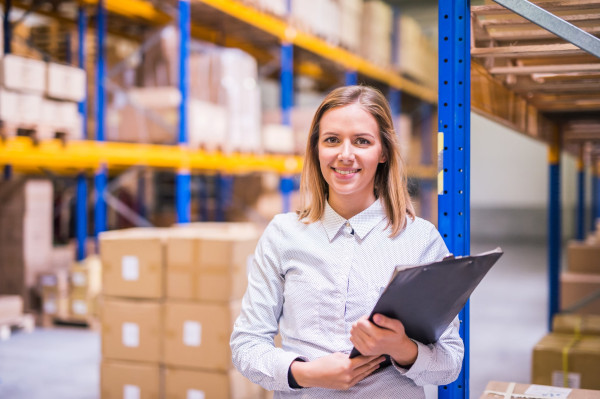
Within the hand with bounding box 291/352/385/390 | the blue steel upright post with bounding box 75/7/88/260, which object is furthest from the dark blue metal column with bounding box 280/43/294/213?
the hand with bounding box 291/352/385/390

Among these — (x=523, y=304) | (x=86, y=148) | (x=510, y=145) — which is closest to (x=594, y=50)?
(x=86, y=148)

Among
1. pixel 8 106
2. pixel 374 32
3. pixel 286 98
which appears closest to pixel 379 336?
pixel 8 106

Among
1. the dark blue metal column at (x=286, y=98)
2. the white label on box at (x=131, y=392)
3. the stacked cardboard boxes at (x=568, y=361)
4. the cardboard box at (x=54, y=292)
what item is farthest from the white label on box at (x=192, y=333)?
the dark blue metal column at (x=286, y=98)

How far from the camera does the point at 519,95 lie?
3.71 metres

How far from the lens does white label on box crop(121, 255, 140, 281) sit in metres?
4.51

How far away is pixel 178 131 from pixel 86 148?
41.8 inches

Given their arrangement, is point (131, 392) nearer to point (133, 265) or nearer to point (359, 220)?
point (133, 265)

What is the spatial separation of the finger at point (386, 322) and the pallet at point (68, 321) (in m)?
6.36

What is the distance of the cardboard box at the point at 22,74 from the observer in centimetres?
519

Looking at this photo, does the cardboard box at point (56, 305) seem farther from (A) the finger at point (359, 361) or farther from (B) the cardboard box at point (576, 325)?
(A) the finger at point (359, 361)

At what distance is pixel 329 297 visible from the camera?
177 centimetres

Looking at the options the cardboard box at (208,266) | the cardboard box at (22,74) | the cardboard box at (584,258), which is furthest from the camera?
the cardboard box at (584,258)

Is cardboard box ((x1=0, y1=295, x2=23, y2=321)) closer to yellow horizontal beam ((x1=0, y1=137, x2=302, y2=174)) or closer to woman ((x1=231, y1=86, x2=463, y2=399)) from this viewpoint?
yellow horizontal beam ((x1=0, y1=137, x2=302, y2=174))

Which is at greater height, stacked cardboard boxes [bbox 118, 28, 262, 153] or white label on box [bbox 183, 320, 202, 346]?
stacked cardboard boxes [bbox 118, 28, 262, 153]
